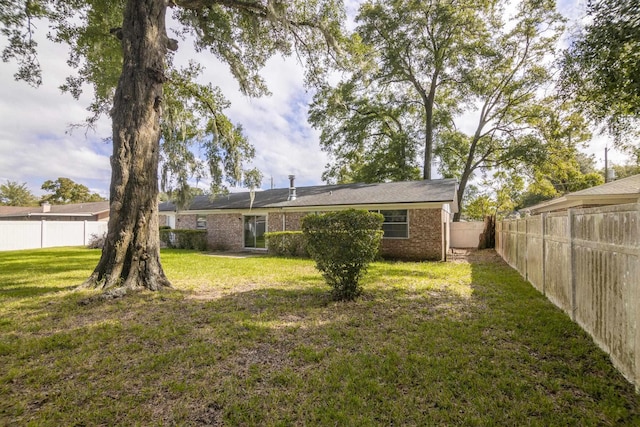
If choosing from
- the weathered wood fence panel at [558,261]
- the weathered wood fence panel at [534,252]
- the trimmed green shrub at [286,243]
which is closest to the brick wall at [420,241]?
the trimmed green shrub at [286,243]

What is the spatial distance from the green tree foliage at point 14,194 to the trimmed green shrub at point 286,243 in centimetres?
5732

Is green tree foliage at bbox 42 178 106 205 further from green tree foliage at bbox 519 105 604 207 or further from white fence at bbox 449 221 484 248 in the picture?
green tree foliage at bbox 519 105 604 207

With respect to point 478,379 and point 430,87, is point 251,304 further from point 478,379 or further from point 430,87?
point 430,87

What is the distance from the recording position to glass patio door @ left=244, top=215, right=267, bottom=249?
17.0 meters

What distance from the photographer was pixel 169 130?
1078cm

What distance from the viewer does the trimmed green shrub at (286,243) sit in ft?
46.3

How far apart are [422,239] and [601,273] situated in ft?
30.0

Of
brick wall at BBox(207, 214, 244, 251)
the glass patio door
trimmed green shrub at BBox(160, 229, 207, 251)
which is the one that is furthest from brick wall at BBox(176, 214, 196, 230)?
the glass patio door

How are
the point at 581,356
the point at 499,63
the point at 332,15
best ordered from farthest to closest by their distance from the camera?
the point at 499,63 → the point at 332,15 → the point at 581,356

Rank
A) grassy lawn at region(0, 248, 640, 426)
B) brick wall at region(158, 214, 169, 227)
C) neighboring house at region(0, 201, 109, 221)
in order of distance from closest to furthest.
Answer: grassy lawn at region(0, 248, 640, 426)
brick wall at region(158, 214, 169, 227)
neighboring house at region(0, 201, 109, 221)

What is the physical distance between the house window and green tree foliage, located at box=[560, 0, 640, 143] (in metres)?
7.53

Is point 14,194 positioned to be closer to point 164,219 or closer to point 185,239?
point 164,219

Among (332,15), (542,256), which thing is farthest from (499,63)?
(542,256)

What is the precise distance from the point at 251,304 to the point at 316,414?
12.1 feet
